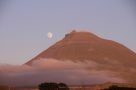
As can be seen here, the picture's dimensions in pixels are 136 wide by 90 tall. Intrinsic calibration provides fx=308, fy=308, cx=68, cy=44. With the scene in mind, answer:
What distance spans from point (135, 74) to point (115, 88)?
6668 inches

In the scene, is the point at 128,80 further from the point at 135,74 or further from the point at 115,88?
the point at 115,88

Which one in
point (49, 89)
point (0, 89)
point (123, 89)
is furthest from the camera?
point (0, 89)

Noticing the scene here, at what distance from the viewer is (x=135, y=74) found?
19938cm

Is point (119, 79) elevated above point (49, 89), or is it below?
above

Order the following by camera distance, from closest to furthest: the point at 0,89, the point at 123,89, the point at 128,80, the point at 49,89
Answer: the point at 123,89 → the point at 49,89 → the point at 0,89 → the point at 128,80

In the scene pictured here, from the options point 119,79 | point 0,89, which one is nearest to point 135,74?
Result: point 119,79

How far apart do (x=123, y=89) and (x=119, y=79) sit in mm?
162574

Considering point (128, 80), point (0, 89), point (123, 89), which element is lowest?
point (123, 89)

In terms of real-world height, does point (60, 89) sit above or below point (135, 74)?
below

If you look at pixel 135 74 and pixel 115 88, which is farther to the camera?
pixel 135 74

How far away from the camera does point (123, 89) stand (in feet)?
114

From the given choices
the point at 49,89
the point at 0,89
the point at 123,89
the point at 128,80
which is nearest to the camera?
the point at 123,89

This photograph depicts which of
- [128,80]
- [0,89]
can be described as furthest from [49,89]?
[128,80]

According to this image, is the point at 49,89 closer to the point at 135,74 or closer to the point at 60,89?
the point at 60,89
